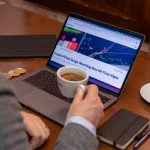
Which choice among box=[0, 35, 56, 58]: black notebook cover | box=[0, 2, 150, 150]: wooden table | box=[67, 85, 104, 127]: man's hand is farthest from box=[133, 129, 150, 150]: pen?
box=[0, 35, 56, 58]: black notebook cover

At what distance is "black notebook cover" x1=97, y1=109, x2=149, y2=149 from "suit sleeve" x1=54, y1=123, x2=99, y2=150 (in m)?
0.08

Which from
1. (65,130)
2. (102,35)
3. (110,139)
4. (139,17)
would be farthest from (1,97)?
(139,17)

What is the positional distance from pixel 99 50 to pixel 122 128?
328 millimetres

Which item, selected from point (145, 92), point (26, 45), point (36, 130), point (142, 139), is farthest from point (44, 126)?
point (26, 45)

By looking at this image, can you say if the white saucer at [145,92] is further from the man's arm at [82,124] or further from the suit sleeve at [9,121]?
the suit sleeve at [9,121]

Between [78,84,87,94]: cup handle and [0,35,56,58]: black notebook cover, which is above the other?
[78,84,87,94]: cup handle

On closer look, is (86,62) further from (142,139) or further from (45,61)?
(142,139)

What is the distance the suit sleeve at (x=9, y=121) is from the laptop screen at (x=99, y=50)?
506mm

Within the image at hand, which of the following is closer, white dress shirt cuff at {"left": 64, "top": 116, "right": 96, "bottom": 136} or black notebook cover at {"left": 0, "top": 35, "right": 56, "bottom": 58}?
white dress shirt cuff at {"left": 64, "top": 116, "right": 96, "bottom": 136}

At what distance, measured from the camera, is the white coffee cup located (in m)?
1.00

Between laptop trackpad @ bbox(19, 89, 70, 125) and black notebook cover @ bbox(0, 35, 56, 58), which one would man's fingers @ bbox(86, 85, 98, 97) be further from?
black notebook cover @ bbox(0, 35, 56, 58)

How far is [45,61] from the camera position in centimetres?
137

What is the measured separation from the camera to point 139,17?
7.92 feet

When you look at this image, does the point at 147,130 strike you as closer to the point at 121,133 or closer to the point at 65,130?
the point at 121,133
